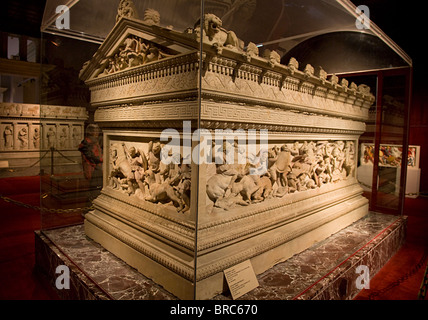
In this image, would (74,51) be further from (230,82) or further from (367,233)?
(367,233)

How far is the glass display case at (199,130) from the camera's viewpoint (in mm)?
2482

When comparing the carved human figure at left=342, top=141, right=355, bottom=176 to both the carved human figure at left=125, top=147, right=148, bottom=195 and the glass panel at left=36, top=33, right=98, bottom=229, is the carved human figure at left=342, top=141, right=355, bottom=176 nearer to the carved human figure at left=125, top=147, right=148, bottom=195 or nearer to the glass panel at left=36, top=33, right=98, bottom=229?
the carved human figure at left=125, top=147, right=148, bottom=195

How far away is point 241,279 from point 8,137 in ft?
28.5

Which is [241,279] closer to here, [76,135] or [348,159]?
[76,135]

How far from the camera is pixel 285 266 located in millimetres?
3227

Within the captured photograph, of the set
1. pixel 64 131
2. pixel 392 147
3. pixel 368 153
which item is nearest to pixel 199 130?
pixel 64 131

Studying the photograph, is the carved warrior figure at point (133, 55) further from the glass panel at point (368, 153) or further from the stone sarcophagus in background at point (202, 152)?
the glass panel at point (368, 153)

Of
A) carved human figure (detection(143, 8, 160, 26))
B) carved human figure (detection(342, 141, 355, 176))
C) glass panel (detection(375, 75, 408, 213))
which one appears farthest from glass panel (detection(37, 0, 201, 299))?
glass panel (detection(375, 75, 408, 213))

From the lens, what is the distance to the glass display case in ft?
8.14

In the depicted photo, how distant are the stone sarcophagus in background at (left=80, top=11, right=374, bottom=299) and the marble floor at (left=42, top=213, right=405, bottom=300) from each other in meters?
0.12

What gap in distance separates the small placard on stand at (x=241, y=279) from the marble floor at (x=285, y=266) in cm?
5

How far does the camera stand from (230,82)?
2.63 meters

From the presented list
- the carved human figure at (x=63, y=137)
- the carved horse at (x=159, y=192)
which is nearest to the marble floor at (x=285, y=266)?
the carved horse at (x=159, y=192)
